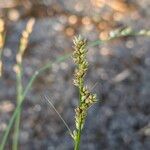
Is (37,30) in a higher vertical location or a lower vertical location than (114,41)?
higher

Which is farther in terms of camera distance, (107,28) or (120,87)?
(107,28)

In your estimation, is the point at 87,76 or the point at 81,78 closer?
the point at 81,78

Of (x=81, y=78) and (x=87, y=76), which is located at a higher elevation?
(x=87, y=76)

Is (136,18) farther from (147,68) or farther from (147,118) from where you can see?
(147,118)

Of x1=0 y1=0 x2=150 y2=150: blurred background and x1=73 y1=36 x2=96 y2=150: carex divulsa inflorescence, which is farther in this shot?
x1=0 y1=0 x2=150 y2=150: blurred background

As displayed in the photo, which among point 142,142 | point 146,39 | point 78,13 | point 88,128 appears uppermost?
point 78,13

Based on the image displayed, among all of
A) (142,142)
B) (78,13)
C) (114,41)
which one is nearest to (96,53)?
(114,41)

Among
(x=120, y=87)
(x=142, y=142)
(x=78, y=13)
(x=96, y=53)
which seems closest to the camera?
(x=142, y=142)

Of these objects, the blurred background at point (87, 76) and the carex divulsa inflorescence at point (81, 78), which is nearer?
the carex divulsa inflorescence at point (81, 78)
